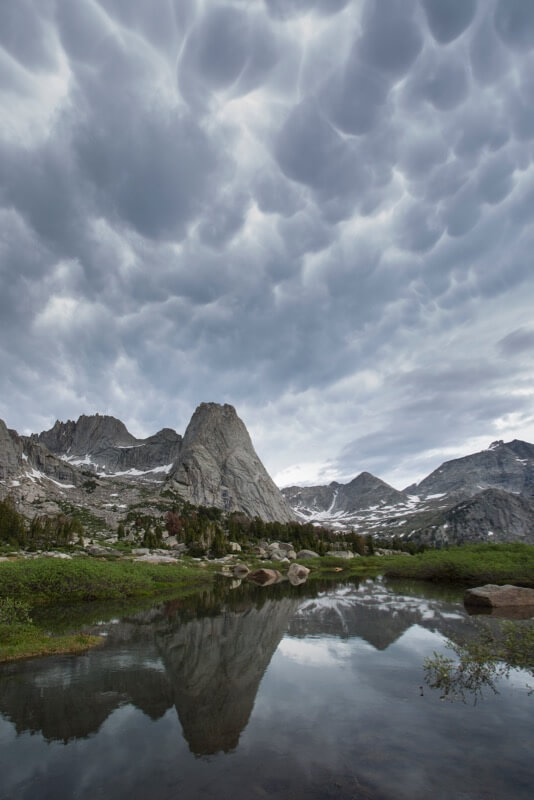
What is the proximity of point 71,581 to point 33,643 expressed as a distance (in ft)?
53.1

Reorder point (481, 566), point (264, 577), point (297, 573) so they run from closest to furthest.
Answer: point (481, 566), point (264, 577), point (297, 573)

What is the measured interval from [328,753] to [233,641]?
43.4ft

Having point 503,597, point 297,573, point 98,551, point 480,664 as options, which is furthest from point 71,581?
point 297,573

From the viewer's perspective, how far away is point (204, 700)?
12969 mm

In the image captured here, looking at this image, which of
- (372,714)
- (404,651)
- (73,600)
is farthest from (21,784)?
(73,600)

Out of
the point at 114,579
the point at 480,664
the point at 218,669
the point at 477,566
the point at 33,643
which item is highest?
the point at 114,579

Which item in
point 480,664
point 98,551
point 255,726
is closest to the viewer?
point 255,726

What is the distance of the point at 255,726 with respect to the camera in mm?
11102

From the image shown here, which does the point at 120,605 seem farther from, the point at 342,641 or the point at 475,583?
the point at 475,583

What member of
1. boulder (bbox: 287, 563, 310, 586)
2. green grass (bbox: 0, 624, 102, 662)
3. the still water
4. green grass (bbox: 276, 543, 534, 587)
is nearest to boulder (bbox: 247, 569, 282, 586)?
boulder (bbox: 287, 563, 310, 586)

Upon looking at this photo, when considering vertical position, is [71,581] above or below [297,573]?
above

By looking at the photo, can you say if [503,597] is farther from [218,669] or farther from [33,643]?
[33,643]

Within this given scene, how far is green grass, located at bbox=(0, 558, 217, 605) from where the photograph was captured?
3091cm

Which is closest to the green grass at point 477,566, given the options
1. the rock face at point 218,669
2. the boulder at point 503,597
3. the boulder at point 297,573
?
the boulder at point 503,597
